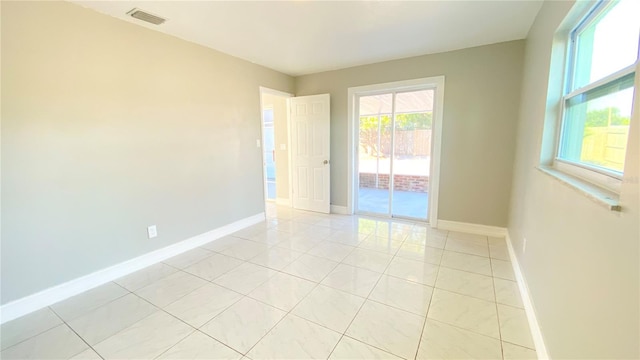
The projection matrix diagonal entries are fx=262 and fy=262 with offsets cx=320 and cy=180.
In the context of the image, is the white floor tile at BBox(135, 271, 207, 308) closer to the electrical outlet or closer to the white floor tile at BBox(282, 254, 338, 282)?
the electrical outlet

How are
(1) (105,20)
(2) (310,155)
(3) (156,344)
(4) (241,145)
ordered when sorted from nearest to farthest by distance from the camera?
(3) (156,344) → (1) (105,20) → (4) (241,145) → (2) (310,155)

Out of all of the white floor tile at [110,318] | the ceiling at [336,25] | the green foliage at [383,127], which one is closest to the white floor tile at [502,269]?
the green foliage at [383,127]

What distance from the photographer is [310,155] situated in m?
4.61

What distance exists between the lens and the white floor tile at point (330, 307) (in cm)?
187

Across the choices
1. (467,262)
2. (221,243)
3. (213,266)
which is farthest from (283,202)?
(467,262)

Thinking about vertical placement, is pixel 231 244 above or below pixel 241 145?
below

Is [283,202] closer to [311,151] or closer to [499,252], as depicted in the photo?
[311,151]

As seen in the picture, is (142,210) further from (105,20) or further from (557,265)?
(557,265)

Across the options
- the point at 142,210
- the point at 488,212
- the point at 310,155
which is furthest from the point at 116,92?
the point at 488,212

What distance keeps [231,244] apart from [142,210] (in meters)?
1.05

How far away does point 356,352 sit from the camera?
62.7 inches

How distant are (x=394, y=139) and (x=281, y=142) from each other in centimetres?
217

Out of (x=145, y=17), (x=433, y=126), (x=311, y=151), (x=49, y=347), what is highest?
(x=145, y=17)

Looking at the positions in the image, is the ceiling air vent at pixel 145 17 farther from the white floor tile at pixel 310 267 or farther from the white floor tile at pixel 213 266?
the white floor tile at pixel 310 267
